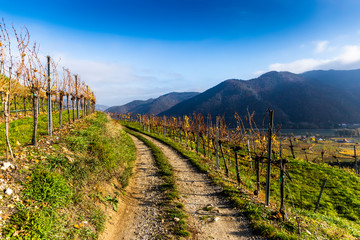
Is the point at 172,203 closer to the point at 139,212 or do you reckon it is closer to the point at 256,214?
the point at 139,212

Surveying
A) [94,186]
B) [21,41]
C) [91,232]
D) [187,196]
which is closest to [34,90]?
A: [21,41]

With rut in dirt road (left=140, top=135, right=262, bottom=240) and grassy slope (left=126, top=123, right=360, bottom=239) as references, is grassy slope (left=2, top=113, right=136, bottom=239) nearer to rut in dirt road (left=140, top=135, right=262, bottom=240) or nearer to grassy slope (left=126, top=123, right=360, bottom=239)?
rut in dirt road (left=140, top=135, right=262, bottom=240)

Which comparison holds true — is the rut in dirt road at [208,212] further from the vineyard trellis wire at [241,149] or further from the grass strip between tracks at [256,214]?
the vineyard trellis wire at [241,149]

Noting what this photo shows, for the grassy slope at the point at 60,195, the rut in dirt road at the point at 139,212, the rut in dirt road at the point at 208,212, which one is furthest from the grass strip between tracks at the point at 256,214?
the grassy slope at the point at 60,195

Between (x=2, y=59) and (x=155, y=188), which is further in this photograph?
(x=155, y=188)

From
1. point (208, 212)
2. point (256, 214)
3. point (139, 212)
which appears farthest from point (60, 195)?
point (256, 214)

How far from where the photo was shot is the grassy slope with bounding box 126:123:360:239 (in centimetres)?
697

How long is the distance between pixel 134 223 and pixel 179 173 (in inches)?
260

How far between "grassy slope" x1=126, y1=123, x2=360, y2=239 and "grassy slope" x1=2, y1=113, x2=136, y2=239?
274 inches

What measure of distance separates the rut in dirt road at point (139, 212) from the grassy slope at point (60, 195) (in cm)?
66

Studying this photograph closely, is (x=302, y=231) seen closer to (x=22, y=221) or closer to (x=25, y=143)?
(x=22, y=221)

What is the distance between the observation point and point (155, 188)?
11.0 metres

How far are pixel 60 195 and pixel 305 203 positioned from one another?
20035 millimetres

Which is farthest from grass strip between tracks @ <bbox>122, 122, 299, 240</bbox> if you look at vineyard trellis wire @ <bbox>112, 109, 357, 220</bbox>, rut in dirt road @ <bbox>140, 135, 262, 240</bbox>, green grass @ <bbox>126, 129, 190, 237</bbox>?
green grass @ <bbox>126, 129, 190, 237</bbox>
